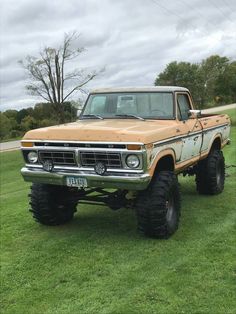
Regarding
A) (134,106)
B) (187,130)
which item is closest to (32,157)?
(134,106)

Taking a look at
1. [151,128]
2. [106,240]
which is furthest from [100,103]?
[106,240]

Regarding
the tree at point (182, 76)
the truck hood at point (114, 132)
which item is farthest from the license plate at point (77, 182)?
the tree at point (182, 76)

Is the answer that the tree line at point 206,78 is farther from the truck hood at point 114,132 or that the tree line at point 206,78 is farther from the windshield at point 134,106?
the truck hood at point 114,132

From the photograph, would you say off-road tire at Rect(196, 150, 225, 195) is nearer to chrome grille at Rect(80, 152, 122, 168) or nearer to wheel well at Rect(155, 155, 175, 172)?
wheel well at Rect(155, 155, 175, 172)

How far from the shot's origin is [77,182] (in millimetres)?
6355

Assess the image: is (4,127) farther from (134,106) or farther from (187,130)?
(187,130)

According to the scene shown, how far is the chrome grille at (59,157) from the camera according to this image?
6.41 m

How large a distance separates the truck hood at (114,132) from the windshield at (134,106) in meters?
0.35

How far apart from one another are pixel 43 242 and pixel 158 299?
8.03ft

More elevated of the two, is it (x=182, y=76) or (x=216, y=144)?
(x=182, y=76)

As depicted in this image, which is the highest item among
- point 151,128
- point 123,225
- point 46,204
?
point 151,128

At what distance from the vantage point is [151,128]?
21.1 ft

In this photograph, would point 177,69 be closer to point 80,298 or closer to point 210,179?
point 210,179

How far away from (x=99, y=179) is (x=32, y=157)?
119cm
